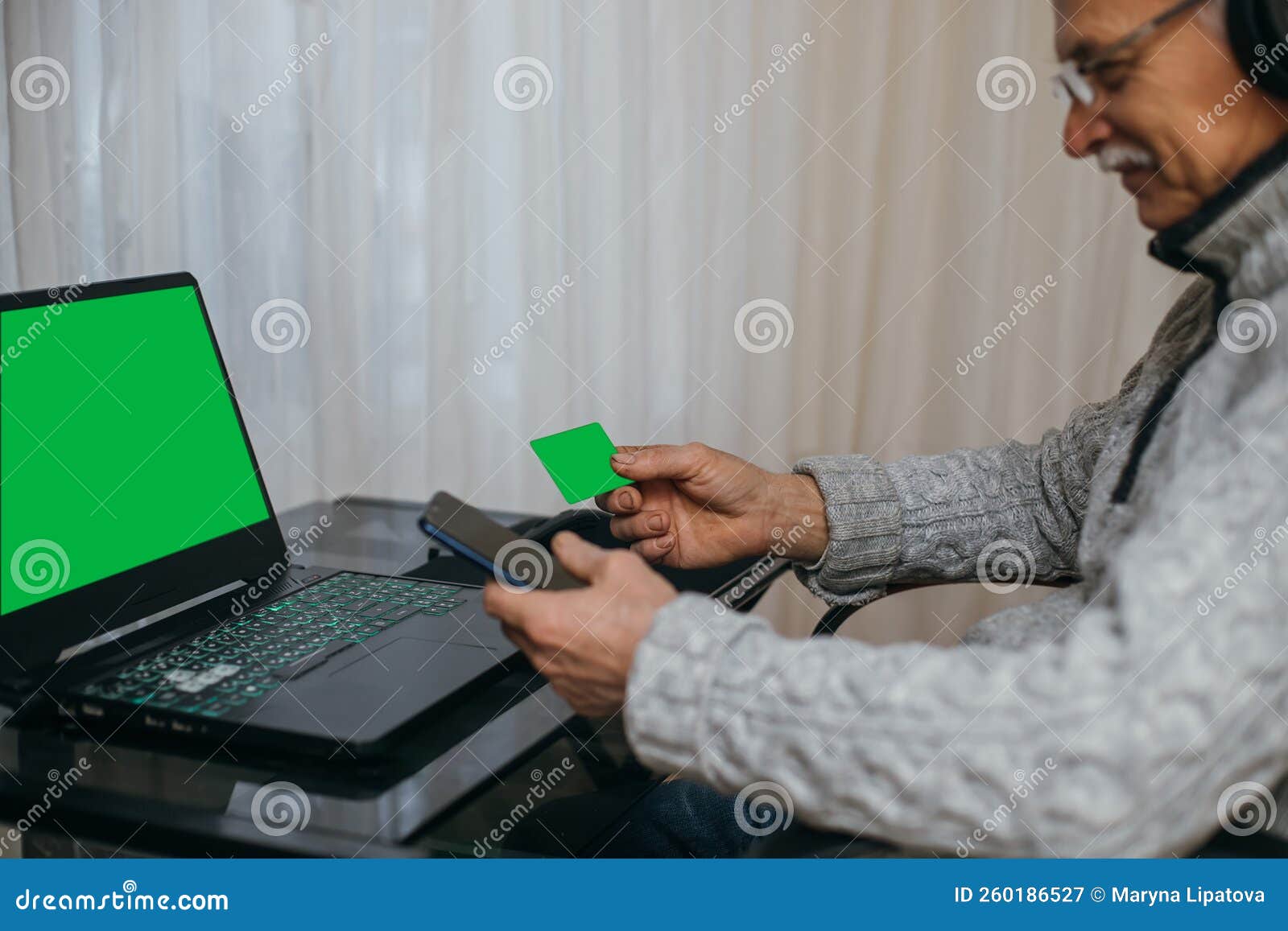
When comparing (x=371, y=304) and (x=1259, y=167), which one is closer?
(x=1259, y=167)

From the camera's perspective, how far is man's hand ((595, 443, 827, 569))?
132 cm

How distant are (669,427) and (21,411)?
4.92 ft

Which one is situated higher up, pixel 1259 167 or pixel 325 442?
pixel 1259 167

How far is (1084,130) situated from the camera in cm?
98

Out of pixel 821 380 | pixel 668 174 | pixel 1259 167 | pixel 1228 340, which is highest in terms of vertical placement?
pixel 668 174

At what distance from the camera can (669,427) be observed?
231 cm

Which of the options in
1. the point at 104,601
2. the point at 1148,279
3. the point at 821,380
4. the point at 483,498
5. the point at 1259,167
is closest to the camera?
the point at 1259,167

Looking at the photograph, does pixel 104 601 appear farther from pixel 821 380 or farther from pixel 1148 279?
pixel 1148 279

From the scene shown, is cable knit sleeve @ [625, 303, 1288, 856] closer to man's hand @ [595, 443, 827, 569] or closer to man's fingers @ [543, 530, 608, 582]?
man's fingers @ [543, 530, 608, 582]

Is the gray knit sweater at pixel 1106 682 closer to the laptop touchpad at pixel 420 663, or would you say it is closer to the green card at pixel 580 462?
the laptop touchpad at pixel 420 663

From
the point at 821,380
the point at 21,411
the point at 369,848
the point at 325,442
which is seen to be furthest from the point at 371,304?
the point at 369,848

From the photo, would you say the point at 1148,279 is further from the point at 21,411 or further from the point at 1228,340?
the point at 21,411

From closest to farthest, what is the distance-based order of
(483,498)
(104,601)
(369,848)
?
(369,848)
(104,601)
(483,498)

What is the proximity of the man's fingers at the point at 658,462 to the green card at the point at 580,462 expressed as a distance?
0.01 meters
